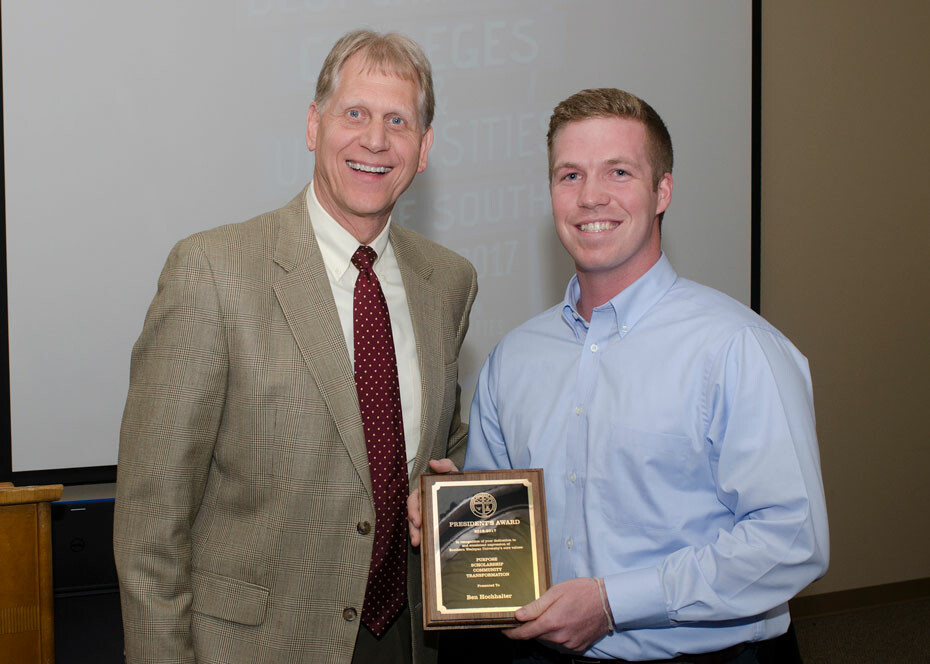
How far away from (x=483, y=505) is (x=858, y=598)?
143 inches

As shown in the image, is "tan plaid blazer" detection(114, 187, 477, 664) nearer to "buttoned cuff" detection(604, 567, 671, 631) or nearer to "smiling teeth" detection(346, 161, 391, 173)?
"smiling teeth" detection(346, 161, 391, 173)

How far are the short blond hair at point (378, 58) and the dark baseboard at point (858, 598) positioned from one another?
11.4ft

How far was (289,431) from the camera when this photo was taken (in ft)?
5.65

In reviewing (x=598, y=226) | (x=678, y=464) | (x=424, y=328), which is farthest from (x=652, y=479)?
(x=424, y=328)

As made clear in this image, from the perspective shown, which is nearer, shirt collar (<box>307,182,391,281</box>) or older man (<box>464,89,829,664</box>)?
older man (<box>464,89,829,664</box>)

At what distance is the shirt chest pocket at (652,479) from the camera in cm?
165

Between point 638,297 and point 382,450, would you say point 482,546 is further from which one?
point 638,297

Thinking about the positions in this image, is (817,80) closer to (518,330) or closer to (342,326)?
(518,330)

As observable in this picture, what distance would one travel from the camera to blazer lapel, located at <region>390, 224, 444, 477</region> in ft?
6.20

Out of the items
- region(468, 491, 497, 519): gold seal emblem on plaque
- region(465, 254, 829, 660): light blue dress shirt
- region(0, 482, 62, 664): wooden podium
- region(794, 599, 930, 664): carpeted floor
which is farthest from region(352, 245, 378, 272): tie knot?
region(794, 599, 930, 664): carpeted floor

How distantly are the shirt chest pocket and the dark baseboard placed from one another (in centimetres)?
302

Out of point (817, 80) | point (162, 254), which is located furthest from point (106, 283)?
point (817, 80)

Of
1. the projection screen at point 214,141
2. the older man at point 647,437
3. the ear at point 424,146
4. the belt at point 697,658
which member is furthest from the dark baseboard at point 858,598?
the ear at point 424,146

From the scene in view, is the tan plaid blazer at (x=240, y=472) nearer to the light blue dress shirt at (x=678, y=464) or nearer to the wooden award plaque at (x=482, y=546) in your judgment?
the wooden award plaque at (x=482, y=546)
